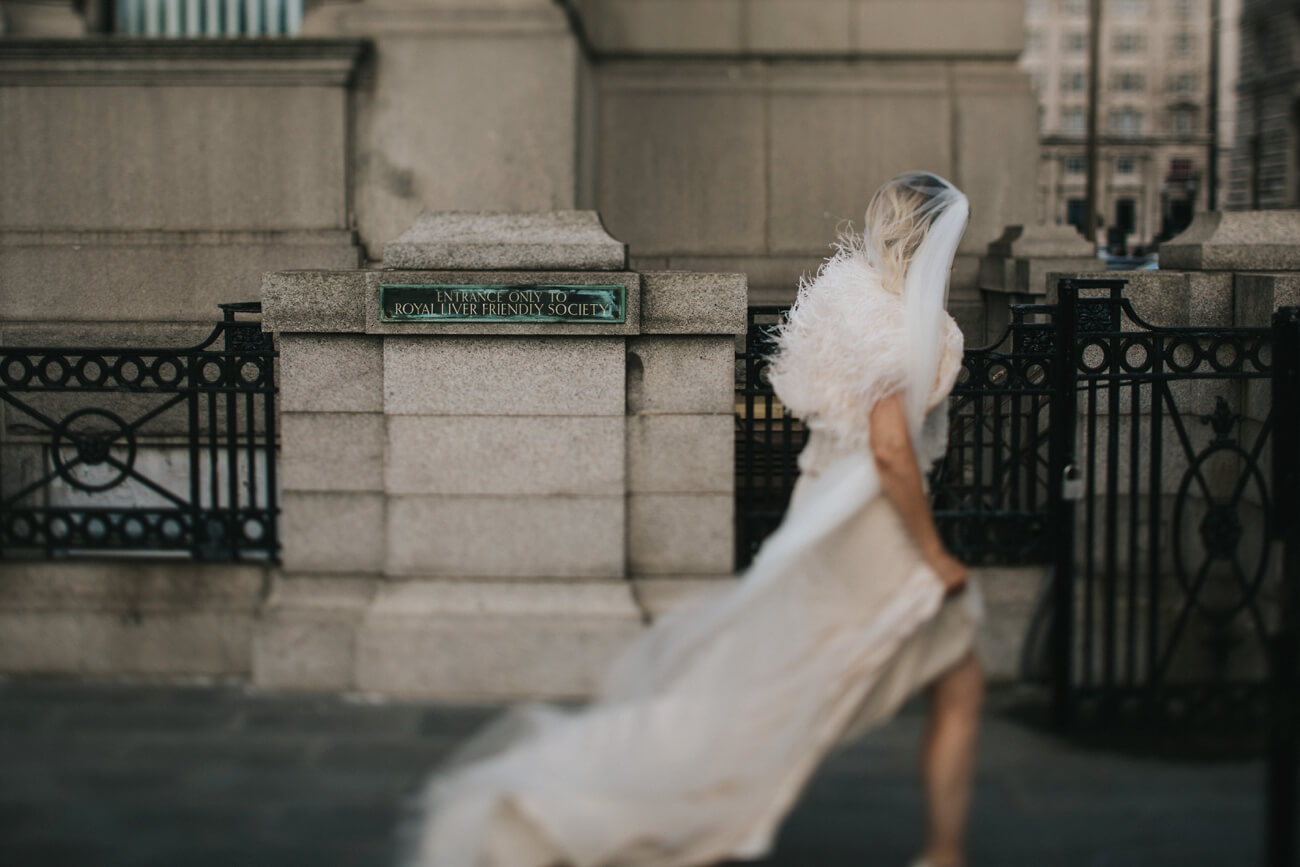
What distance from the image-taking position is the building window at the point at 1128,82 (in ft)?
405

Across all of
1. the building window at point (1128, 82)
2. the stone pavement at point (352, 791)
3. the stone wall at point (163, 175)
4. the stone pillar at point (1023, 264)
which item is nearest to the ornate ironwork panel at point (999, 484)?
the stone pavement at point (352, 791)

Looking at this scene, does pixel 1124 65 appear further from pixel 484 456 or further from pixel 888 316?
pixel 888 316

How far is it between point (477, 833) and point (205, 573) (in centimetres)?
313

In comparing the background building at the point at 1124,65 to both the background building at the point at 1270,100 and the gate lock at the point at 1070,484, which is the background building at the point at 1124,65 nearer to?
the background building at the point at 1270,100

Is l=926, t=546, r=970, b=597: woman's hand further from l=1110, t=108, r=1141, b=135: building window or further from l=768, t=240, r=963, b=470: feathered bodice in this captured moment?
l=1110, t=108, r=1141, b=135: building window

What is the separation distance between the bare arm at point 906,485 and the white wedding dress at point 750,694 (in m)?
0.04

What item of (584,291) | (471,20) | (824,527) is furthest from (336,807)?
(471,20)

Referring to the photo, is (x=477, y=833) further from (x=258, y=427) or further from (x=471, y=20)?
(x=471, y=20)

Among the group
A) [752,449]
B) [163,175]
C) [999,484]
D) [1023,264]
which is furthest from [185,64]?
[999,484]

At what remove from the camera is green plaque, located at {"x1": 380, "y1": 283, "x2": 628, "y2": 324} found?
6.74 meters

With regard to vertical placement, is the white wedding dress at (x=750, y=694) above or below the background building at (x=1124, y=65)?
below

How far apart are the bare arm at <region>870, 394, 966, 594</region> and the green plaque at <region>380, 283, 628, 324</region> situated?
221 cm

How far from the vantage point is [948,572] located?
4.67 metres

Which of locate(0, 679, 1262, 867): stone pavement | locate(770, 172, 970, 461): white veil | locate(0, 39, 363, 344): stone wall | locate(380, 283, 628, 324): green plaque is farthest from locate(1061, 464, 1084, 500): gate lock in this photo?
locate(0, 39, 363, 344): stone wall
